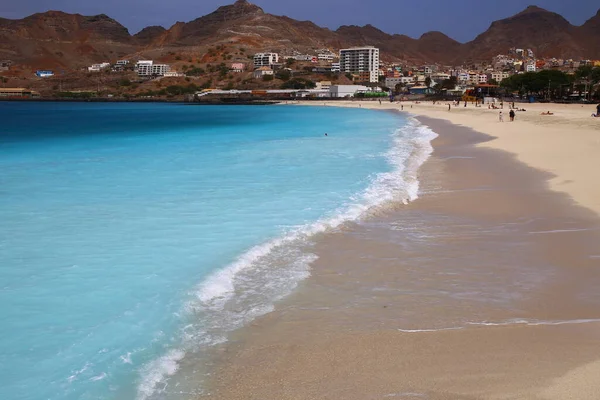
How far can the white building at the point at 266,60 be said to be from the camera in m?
172

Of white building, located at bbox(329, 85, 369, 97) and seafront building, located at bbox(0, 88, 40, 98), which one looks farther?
seafront building, located at bbox(0, 88, 40, 98)

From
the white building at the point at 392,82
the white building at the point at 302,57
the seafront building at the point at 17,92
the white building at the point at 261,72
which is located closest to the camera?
the white building at the point at 261,72

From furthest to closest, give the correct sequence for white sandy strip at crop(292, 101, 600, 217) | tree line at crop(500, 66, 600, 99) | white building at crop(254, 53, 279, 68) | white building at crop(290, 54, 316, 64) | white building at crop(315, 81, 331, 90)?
white building at crop(290, 54, 316, 64)
white building at crop(254, 53, 279, 68)
white building at crop(315, 81, 331, 90)
tree line at crop(500, 66, 600, 99)
white sandy strip at crop(292, 101, 600, 217)

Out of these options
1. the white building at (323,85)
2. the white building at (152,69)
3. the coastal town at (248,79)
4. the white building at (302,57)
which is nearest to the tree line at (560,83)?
the coastal town at (248,79)

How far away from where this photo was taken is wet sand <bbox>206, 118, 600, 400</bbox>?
3.62 metres

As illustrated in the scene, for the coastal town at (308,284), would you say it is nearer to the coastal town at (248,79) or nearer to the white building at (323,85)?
the coastal town at (248,79)

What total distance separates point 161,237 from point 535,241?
5.04 metres

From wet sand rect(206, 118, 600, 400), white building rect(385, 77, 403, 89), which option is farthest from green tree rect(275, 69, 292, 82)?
wet sand rect(206, 118, 600, 400)

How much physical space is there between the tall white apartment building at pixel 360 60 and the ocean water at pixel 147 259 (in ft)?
513

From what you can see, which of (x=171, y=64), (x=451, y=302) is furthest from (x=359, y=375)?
(x=171, y=64)

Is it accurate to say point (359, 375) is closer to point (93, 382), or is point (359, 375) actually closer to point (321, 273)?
point (93, 382)

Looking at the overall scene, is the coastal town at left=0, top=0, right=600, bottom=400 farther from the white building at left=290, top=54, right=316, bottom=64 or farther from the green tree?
the white building at left=290, top=54, right=316, bottom=64

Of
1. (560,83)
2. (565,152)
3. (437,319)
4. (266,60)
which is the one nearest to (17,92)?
(266,60)

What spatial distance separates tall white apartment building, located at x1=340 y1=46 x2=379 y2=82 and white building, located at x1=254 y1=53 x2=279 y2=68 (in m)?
20.8
